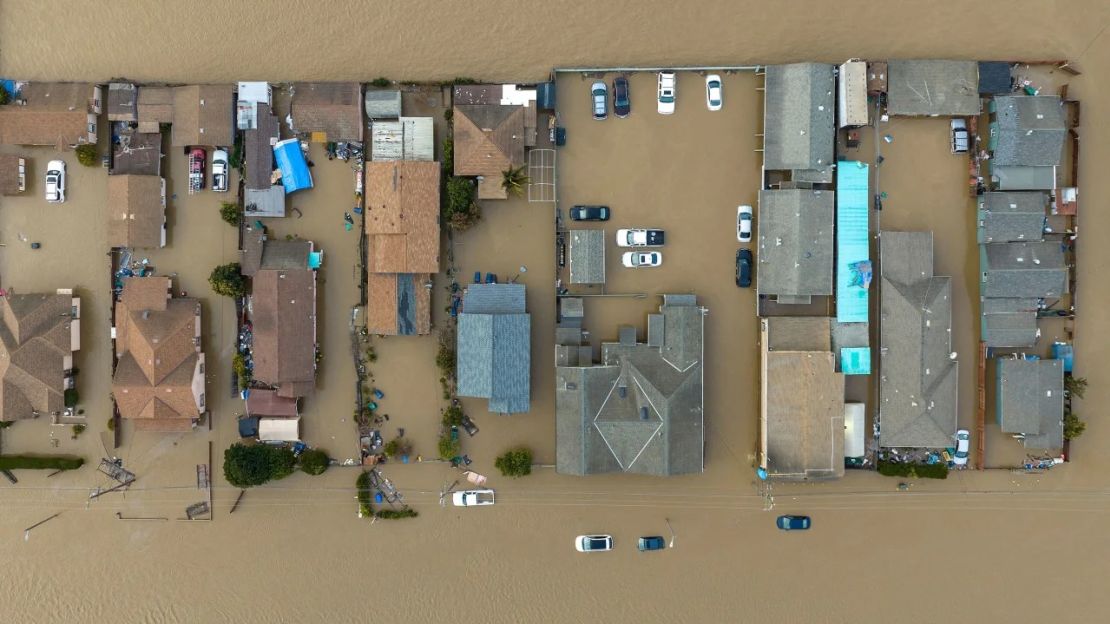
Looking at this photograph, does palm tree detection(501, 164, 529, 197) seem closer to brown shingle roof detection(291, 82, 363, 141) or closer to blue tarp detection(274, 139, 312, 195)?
brown shingle roof detection(291, 82, 363, 141)

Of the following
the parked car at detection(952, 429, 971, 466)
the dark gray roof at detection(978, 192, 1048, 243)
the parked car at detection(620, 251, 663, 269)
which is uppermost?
the dark gray roof at detection(978, 192, 1048, 243)

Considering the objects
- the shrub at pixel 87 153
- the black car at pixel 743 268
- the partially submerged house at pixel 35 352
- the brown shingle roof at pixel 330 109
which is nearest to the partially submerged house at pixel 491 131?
the brown shingle roof at pixel 330 109

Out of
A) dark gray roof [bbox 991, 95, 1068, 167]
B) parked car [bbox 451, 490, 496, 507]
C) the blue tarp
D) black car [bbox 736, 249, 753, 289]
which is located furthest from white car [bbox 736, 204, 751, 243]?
the blue tarp

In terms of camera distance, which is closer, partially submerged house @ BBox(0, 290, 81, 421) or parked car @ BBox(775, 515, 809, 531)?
partially submerged house @ BBox(0, 290, 81, 421)

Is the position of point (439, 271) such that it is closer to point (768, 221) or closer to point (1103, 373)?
point (768, 221)

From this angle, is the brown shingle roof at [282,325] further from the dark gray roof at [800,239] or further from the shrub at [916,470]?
the shrub at [916,470]

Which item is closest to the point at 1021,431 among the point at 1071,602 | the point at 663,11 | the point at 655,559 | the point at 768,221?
the point at 1071,602
